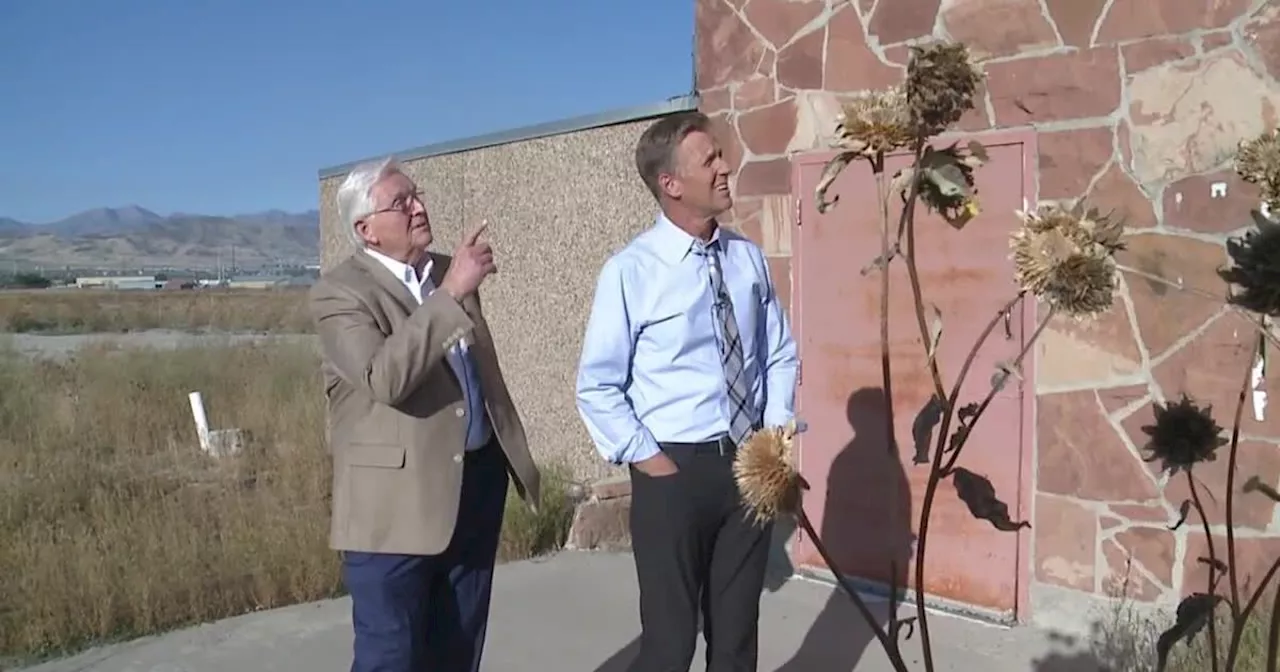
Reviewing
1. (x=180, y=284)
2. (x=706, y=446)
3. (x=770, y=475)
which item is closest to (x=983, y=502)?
(x=770, y=475)

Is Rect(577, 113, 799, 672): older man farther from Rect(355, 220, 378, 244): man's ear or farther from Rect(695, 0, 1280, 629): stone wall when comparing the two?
Rect(695, 0, 1280, 629): stone wall

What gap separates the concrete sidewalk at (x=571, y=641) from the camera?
184 inches

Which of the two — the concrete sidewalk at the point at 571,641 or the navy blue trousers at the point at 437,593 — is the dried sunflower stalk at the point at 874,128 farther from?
the concrete sidewalk at the point at 571,641

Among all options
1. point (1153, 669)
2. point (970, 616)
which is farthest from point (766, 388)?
point (970, 616)

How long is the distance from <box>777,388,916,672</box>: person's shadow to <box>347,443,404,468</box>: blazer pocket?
245 centimetres

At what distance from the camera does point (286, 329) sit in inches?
1264

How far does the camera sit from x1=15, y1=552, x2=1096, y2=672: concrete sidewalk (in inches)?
184

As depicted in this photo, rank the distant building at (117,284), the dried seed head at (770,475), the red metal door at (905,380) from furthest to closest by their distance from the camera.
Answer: the distant building at (117,284) → the red metal door at (905,380) → the dried seed head at (770,475)

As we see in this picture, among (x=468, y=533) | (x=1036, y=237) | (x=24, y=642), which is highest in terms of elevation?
(x=1036, y=237)

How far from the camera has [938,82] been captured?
1.56m

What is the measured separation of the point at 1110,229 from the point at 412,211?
7.03ft

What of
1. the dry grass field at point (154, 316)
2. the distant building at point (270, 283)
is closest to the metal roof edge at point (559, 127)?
the dry grass field at point (154, 316)

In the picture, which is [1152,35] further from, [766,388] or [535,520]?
[535,520]

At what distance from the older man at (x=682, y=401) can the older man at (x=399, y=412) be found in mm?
374
